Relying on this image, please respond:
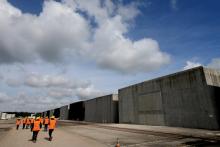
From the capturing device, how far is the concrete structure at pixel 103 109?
4797cm

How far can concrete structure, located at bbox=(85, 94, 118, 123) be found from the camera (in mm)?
47969

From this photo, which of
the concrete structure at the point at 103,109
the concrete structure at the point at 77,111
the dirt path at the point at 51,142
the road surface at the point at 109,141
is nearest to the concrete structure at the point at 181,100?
the road surface at the point at 109,141

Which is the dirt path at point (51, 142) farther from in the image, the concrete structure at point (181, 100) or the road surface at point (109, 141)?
the concrete structure at point (181, 100)

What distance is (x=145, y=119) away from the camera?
35.6 meters

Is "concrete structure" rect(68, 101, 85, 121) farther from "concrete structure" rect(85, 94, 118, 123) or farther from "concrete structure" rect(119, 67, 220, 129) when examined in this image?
"concrete structure" rect(119, 67, 220, 129)

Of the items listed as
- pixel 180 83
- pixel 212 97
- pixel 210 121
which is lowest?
pixel 210 121

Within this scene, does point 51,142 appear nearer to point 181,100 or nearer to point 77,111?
point 181,100

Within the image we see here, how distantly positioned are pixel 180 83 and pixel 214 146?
646 inches

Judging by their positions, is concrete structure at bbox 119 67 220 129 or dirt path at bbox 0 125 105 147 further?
concrete structure at bbox 119 67 220 129

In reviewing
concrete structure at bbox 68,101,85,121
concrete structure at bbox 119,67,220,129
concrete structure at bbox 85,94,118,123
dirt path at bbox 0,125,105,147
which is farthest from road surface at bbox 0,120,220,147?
concrete structure at bbox 68,101,85,121

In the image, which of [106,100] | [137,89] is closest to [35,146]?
[137,89]

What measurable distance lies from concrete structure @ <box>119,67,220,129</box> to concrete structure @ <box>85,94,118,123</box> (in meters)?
9.10

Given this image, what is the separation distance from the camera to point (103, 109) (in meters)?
52.2

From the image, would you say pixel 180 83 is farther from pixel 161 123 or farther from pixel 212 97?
pixel 161 123
